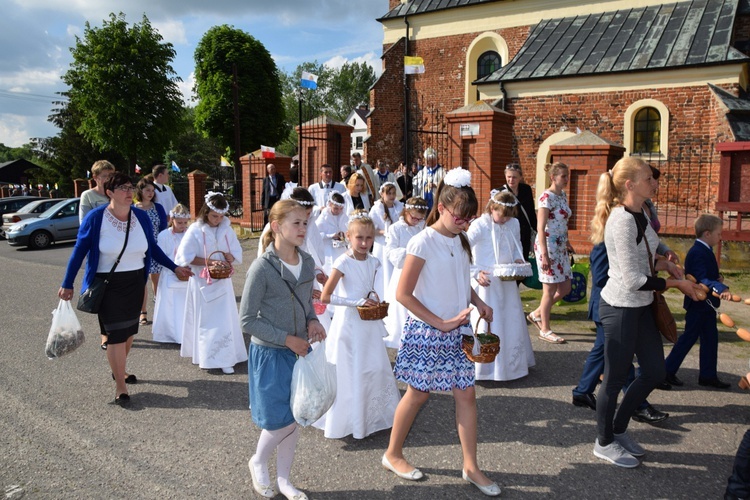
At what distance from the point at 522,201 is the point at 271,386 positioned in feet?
16.9

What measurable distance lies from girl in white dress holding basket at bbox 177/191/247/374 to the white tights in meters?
2.54

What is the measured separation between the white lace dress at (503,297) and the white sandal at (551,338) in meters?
0.99

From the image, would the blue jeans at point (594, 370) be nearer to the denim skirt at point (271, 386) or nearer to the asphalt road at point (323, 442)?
the asphalt road at point (323, 442)

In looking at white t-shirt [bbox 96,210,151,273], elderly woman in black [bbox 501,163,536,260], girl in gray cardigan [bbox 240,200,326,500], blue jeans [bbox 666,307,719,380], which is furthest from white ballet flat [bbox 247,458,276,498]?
elderly woman in black [bbox 501,163,536,260]

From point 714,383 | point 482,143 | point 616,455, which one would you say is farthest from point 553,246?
point 482,143

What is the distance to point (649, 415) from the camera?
15.0 ft

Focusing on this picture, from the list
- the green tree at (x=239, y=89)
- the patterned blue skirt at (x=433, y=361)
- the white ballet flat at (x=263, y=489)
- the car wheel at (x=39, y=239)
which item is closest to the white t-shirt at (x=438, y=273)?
the patterned blue skirt at (x=433, y=361)

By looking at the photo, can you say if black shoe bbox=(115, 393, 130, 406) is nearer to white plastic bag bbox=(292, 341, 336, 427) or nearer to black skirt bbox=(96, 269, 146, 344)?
black skirt bbox=(96, 269, 146, 344)

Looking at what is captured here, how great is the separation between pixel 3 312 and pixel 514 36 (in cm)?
2018

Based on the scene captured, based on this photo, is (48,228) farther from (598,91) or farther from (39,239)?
(598,91)

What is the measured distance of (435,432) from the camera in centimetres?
443

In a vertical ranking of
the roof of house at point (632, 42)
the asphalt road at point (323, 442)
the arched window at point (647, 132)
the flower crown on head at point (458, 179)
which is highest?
the roof of house at point (632, 42)

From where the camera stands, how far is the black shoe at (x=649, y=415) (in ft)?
14.9

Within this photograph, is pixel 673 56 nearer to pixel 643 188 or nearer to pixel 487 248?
pixel 487 248
